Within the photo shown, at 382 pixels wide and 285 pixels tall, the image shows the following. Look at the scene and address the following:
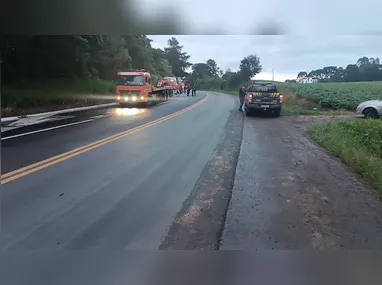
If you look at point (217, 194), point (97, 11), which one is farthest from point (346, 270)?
point (97, 11)

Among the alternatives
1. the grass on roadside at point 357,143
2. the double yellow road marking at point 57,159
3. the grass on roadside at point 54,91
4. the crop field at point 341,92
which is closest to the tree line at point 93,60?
the grass on roadside at point 54,91

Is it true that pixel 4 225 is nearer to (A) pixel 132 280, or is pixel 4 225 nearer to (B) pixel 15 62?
(A) pixel 132 280

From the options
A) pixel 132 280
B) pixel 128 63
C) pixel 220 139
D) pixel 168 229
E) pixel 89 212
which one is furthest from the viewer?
pixel 220 139

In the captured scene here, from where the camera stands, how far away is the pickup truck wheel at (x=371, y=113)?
9519 mm

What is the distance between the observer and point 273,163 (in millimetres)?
6992

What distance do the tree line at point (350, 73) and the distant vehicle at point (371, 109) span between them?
2.39 m

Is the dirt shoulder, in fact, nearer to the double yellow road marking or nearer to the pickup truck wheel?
the pickup truck wheel

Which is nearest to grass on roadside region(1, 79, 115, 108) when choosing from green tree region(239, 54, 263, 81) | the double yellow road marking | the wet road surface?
the double yellow road marking

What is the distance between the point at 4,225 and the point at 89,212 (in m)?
0.89

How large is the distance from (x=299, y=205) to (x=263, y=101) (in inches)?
446

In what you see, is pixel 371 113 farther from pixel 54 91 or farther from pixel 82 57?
pixel 54 91

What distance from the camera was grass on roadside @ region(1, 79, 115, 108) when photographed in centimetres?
827

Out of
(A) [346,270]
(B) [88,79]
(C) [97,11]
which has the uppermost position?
(C) [97,11]

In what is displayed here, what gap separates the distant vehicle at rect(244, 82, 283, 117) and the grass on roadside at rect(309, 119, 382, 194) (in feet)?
12.8
